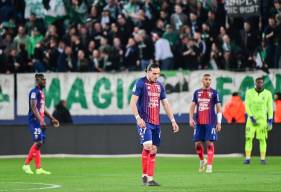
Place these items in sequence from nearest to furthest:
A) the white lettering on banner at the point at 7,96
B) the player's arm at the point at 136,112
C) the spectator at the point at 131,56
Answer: the player's arm at the point at 136,112, the spectator at the point at 131,56, the white lettering on banner at the point at 7,96

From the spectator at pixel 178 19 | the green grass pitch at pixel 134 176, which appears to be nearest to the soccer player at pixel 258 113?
the green grass pitch at pixel 134 176

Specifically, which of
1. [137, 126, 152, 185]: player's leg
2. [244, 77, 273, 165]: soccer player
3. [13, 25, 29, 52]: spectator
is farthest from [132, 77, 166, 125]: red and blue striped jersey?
[13, 25, 29, 52]: spectator

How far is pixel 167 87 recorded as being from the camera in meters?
30.6

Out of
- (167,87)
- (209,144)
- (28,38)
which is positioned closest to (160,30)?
(167,87)

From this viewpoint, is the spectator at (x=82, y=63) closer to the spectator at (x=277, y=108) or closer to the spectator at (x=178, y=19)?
the spectator at (x=178, y=19)

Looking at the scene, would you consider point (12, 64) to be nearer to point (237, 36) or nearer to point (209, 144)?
point (237, 36)

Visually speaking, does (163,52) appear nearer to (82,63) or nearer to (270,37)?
(82,63)

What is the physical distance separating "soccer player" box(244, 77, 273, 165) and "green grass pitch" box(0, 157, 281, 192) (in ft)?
2.29

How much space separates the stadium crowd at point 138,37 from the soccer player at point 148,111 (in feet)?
40.9

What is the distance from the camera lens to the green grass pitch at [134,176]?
637 inches

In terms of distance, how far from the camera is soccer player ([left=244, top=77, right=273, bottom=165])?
25.7 m

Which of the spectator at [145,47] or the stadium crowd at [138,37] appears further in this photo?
the spectator at [145,47]

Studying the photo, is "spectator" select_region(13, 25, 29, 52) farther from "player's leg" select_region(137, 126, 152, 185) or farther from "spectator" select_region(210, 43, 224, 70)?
"player's leg" select_region(137, 126, 152, 185)

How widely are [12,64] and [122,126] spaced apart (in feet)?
14.4
